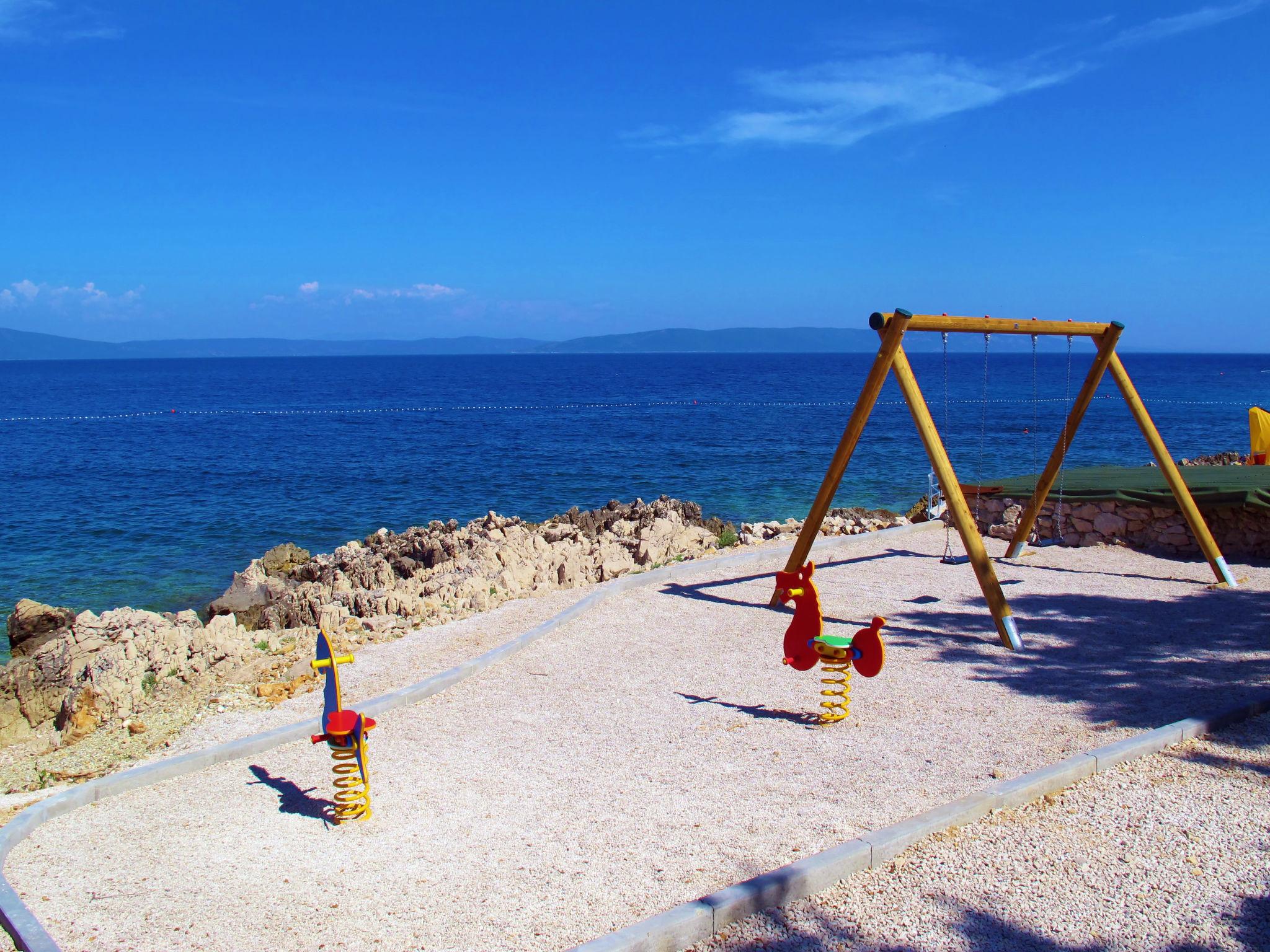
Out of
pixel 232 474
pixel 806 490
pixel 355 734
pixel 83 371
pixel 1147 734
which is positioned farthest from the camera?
pixel 83 371

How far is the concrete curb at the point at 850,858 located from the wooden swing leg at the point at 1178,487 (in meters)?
5.41

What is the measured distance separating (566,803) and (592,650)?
3242mm

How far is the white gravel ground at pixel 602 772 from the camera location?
15.5 ft

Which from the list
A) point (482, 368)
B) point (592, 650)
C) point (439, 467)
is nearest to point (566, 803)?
point (592, 650)

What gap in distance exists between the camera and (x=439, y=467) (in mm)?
36750

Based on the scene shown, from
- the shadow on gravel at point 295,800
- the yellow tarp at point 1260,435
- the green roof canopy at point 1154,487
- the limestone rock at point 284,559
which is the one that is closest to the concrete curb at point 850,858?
the shadow on gravel at point 295,800

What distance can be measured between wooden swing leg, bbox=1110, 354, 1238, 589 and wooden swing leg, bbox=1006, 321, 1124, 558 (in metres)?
0.17

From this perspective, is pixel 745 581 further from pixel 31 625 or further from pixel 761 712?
pixel 31 625

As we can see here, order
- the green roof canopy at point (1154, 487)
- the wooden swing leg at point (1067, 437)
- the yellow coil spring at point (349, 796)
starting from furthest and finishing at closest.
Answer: the green roof canopy at point (1154, 487)
the wooden swing leg at point (1067, 437)
the yellow coil spring at point (349, 796)

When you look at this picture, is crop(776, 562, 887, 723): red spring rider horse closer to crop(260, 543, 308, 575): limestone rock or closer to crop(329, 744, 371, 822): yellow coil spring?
crop(329, 744, 371, 822): yellow coil spring

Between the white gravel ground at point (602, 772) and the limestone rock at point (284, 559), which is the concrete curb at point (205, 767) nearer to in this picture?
the white gravel ground at point (602, 772)

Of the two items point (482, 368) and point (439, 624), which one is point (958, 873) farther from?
point (482, 368)

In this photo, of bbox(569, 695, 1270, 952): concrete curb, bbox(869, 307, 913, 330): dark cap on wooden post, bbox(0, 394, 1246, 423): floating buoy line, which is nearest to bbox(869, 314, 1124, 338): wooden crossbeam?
bbox(869, 307, 913, 330): dark cap on wooden post

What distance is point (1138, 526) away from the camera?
13.4 meters
